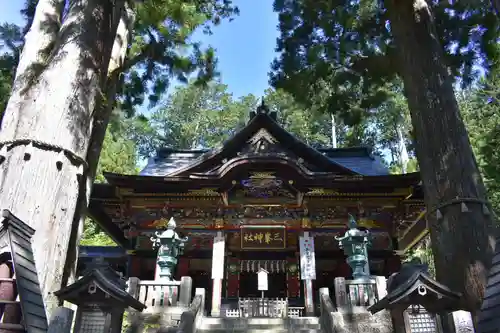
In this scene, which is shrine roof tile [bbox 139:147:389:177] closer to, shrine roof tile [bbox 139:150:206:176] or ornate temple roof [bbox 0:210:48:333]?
shrine roof tile [bbox 139:150:206:176]

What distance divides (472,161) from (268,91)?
2742cm

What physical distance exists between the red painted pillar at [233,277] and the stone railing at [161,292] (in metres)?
3.67

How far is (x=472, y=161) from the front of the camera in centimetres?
561

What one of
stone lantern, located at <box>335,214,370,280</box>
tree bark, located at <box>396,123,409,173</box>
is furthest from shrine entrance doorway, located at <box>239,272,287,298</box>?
tree bark, located at <box>396,123,409,173</box>

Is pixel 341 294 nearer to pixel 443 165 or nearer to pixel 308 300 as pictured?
pixel 308 300

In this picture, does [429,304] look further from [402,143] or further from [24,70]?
[402,143]

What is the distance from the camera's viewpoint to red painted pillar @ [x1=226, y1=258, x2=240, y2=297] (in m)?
11.3

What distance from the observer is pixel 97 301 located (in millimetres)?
4707

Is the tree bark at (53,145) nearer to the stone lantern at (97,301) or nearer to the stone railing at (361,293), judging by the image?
the stone lantern at (97,301)

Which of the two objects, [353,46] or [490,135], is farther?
[490,135]

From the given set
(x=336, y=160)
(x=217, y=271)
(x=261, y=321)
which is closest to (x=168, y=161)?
(x=217, y=271)

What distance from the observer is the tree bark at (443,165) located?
483 cm

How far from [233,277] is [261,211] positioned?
217 cm

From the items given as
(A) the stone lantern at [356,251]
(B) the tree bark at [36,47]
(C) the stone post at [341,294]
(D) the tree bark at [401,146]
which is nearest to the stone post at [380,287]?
(A) the stone lantern at [356,251]
